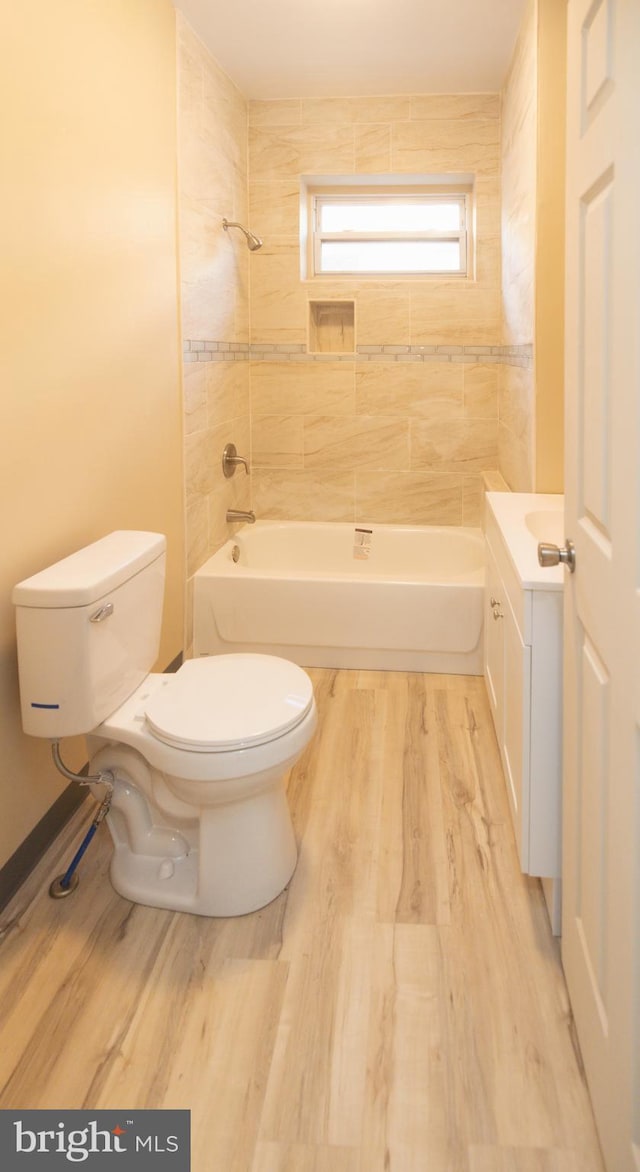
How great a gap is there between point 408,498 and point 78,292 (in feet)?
8.18

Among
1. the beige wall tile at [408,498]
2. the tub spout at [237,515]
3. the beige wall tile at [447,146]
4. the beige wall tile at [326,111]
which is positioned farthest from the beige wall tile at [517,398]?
the beige wall tile at [326,111]

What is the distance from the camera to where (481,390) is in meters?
4.42

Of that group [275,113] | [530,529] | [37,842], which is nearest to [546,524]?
[530,529]

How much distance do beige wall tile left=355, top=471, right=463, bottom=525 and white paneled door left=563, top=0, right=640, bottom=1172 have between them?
2.94 m

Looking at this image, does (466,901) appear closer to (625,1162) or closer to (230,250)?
(625,1162)

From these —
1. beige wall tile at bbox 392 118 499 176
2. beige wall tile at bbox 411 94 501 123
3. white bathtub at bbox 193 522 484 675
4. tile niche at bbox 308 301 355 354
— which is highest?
beige wall tile at bbox 411 94 501 123

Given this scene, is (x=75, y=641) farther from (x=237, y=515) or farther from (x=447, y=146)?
(x=447, y=146)

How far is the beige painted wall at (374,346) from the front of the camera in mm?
4242

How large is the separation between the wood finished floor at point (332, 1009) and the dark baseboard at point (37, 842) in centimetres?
4

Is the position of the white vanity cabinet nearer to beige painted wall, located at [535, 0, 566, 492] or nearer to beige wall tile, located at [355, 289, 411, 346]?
beige painted wall, located at [535, 0, 566, 492]

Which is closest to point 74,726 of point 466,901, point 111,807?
point 111,807

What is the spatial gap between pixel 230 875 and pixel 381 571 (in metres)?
2.56

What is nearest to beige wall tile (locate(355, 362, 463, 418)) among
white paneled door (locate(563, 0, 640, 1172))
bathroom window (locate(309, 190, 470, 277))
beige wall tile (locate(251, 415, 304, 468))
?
beige wall tile (locate(251, 415, 304, 468))

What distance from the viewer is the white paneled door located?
1140mm
